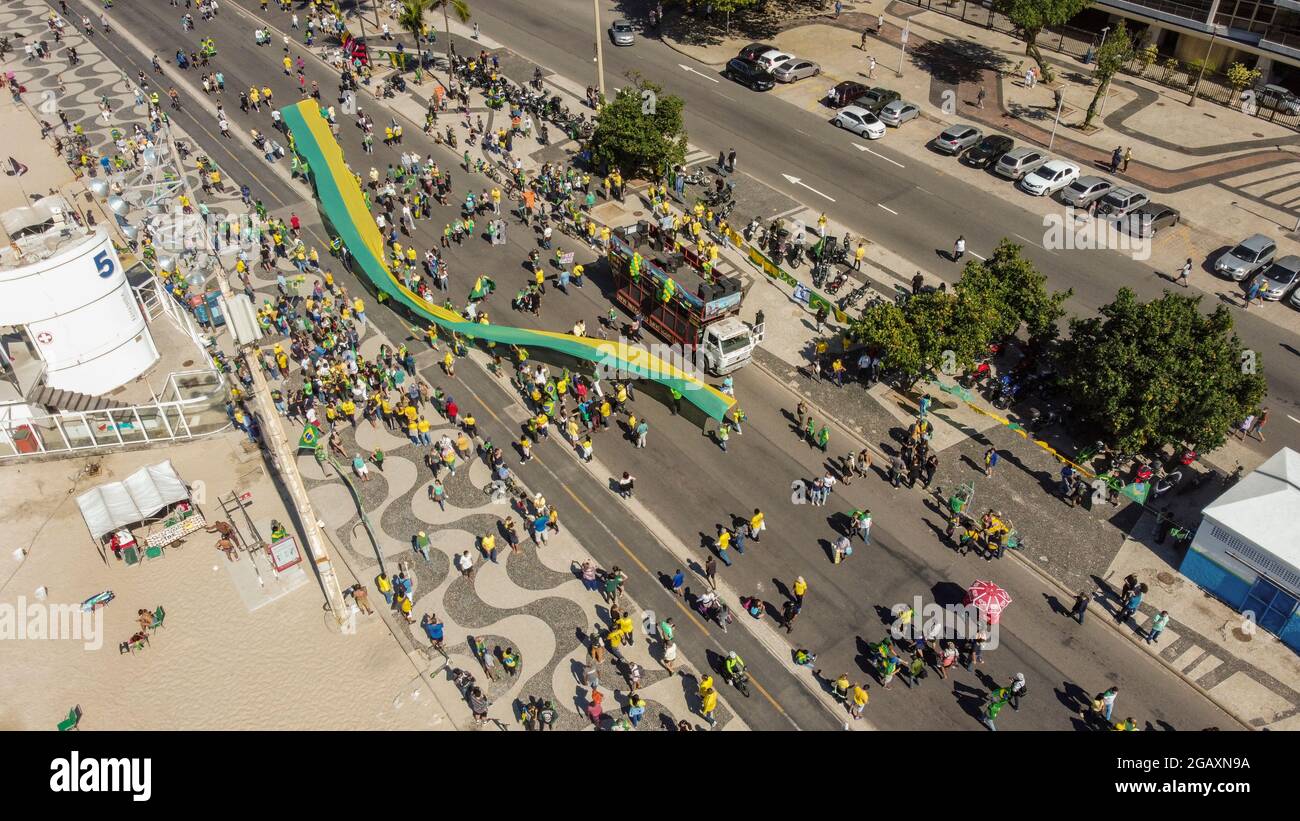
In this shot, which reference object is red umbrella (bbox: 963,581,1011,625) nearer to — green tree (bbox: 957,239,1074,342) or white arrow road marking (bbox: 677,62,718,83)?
green tree (bbox: 957,239,1074,342)

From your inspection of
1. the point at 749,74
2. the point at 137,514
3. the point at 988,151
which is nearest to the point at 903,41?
the point at 749,74

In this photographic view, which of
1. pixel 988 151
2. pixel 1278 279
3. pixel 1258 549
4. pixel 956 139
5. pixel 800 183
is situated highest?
pixel 956 139

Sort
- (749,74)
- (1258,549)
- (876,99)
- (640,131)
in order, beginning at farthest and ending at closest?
(749,74) → (876,99) → (640,131) → (1258,549)

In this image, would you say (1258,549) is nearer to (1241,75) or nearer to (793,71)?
(1241,75)

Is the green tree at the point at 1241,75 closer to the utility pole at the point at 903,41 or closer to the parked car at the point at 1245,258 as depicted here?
the parked car at the point at 1245,258

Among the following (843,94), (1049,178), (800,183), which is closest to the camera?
(1049,178)
